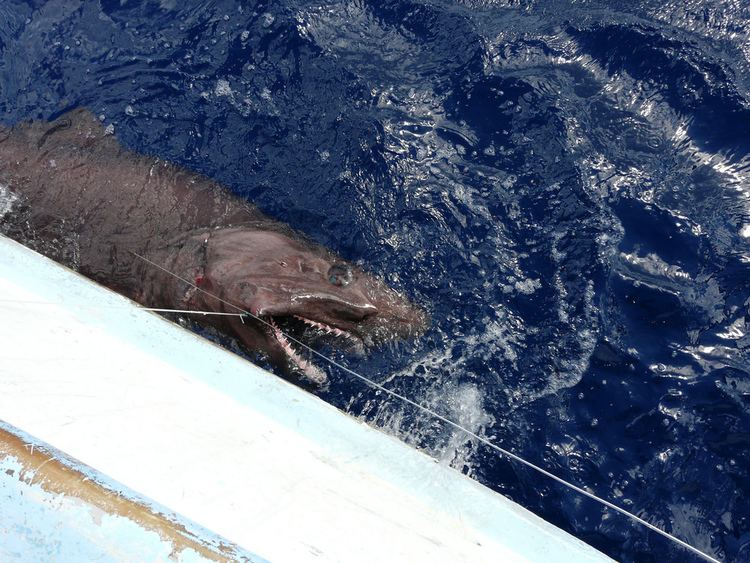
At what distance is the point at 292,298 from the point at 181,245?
3.87 feet

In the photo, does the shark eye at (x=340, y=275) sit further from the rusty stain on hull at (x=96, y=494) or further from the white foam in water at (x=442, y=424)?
the rusty stain on hull at (x=96, y=494)

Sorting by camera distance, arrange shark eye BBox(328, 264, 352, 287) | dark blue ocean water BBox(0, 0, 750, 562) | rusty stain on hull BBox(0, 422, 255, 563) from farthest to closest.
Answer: shark eye BBox(328, 264, 352, 287) < dark blue ocean water BBox(0, 0, 750, 562) < rusty stain on hull BBox(0, 422, 255, 563)

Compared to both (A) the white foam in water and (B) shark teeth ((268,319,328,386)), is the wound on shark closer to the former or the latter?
(B) shark teeth ((268,319,328,386))

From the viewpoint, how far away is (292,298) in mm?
3471

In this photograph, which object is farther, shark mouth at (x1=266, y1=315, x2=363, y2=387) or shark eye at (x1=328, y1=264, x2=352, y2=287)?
shark eye at (x1=328, y1=264, x2=352, y2=287)

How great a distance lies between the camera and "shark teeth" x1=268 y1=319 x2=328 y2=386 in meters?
3.67

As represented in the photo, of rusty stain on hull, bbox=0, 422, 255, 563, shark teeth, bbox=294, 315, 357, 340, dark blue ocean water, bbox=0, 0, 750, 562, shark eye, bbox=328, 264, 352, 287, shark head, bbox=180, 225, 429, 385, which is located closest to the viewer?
rusty stain on hull, bbox=0, 422, 255, 563

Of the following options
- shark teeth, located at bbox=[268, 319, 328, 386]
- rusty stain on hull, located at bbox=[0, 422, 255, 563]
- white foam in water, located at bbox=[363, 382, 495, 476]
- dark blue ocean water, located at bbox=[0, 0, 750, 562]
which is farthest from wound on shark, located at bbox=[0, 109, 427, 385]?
rusty stain on hull, located at bbox=[0, 422, 255, 563]

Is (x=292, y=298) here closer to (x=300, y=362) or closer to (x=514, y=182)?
(x=300, y=362)

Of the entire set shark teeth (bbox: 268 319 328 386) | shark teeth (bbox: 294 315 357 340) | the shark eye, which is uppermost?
the shark eye

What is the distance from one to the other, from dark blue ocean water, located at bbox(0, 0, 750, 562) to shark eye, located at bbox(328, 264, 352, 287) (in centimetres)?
32

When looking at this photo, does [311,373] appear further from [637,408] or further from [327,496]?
[637,408]

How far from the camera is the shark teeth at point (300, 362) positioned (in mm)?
3666

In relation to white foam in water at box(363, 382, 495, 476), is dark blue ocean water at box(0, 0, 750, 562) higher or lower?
higher
